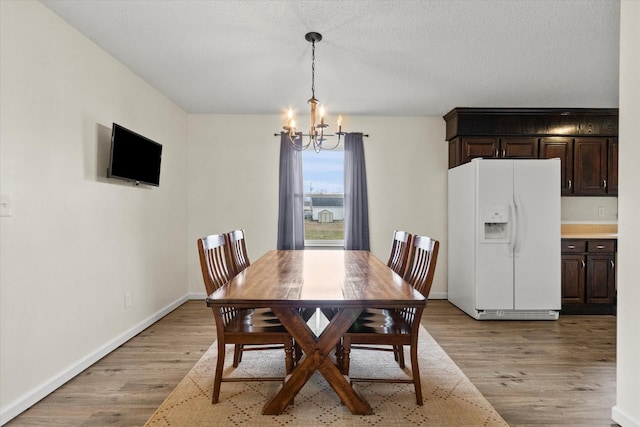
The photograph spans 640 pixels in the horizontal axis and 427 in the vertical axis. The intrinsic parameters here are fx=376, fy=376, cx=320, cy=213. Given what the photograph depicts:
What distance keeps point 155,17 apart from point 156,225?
84.2 inches

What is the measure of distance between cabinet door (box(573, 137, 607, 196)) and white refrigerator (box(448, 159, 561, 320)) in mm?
845

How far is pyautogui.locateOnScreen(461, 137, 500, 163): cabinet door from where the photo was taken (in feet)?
14.8

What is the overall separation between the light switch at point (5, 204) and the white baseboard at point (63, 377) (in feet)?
3.41

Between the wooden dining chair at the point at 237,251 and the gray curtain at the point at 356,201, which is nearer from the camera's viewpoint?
the wooden dining chair at the point at 237,251

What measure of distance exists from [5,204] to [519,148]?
484 cm

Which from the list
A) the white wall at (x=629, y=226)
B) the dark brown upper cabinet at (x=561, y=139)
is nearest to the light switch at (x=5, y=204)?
the white wall at (x=629, y=226)

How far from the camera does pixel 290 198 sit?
15.8 ft

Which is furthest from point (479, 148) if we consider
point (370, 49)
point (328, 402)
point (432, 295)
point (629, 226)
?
point (328, 402)

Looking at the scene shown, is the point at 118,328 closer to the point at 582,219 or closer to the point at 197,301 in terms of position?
the point at 197,301

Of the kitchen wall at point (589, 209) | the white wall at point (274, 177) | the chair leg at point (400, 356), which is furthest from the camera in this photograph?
the white wall at point (274, 177)

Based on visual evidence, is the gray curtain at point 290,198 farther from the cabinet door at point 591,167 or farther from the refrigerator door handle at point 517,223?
the cabinet door at point 591,167

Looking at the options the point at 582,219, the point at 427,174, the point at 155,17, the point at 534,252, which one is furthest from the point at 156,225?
the point at 582,219

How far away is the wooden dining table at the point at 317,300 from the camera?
1.76m

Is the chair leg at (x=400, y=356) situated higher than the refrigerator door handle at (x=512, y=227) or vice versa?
the refrigerator door handle at (x=512, y=227)
